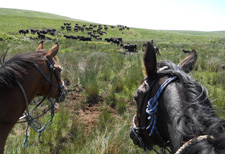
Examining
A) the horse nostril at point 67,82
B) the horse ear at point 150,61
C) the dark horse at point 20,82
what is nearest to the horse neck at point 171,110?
the horse ear at point 150,61

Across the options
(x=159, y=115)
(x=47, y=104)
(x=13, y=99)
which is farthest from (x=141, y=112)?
(x=47, y=104)

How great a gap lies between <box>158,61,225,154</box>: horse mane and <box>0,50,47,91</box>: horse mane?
1913 mm

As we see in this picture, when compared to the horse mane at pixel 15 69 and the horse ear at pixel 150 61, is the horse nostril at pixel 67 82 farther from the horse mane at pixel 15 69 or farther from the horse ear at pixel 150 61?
the horse ear at pixel 150 61

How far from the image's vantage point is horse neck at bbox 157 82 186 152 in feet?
3.72

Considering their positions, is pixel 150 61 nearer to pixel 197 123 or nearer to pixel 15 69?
pixel 197 123

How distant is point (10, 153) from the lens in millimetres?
2723

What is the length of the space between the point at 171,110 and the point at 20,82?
6.20ft

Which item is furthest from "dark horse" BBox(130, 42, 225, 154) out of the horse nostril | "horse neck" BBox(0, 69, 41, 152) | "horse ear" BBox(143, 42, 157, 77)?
the horse nostril

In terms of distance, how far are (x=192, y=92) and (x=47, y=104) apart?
4964mm

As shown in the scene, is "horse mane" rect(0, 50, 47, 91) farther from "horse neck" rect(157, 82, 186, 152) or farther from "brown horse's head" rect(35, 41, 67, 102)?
"horse neck" rect(157, 82, 186, 152)

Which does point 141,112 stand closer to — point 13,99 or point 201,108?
point 201,108

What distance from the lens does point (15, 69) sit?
199 centimetres

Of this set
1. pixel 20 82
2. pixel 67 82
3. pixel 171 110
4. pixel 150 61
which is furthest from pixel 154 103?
pixel 67 82

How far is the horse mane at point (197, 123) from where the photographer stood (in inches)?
34.3
